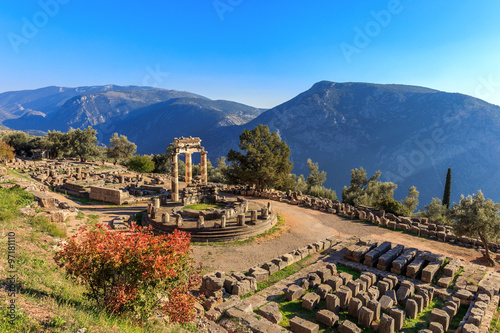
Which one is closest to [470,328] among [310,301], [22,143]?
[310,301]

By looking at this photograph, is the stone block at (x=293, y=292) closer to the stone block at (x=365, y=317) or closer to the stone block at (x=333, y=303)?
the stone block at (x=333, y=303)

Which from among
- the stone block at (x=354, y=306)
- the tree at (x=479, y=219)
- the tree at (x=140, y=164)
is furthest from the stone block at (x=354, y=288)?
the tree at (x=140, y=164)

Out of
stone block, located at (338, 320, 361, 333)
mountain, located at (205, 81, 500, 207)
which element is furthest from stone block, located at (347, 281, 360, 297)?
mountain, located at (205, 81, 500, 207)

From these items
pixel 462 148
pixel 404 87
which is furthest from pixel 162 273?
pixel 404 87

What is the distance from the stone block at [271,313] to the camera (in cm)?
1100

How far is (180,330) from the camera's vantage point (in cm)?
794

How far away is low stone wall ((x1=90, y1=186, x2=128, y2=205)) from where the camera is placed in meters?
28.9

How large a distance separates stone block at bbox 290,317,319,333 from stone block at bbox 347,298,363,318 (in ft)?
7.47

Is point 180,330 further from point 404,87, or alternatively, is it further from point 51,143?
point 404,87

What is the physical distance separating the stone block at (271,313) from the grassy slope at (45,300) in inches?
151

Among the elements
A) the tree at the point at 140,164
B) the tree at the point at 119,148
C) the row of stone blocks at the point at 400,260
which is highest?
the tree at the point at 119,148

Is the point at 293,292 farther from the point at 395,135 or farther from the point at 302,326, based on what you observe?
the point at 395,135

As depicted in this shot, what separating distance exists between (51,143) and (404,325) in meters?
76.4

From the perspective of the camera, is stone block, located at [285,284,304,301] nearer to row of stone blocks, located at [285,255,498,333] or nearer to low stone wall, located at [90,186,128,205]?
row of stone blocks, located at [285,255,498,333]
